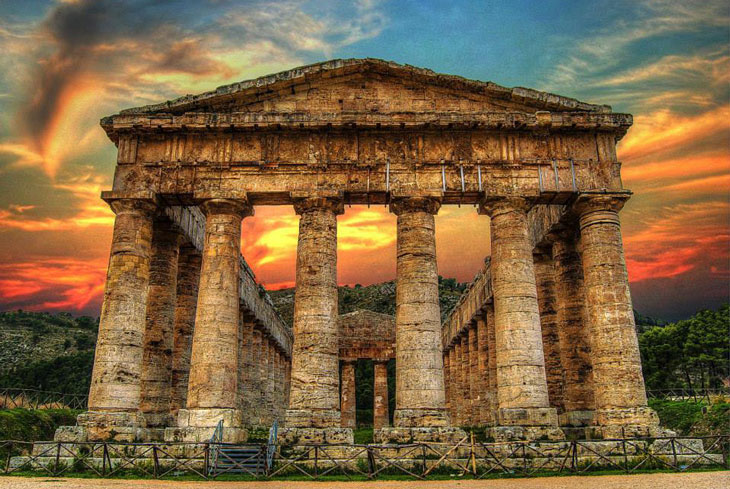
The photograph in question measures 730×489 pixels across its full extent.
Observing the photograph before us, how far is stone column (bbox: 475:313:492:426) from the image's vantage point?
3125cm

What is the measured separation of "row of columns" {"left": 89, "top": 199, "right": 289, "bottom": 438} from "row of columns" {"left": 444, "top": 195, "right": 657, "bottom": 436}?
9.76m

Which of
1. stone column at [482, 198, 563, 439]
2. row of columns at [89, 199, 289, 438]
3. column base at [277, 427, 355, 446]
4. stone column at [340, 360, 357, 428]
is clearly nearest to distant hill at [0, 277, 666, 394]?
stone column at [340, 360, 357, 428]

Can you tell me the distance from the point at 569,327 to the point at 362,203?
10.2 metres

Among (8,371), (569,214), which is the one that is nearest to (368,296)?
(8,371)

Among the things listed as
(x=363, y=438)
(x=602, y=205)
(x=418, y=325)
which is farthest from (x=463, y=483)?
(x=602, y=205)

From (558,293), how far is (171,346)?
54.7 ft

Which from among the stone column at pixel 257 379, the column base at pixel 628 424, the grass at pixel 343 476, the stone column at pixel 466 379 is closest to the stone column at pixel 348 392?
the stone column at pixel 257 379

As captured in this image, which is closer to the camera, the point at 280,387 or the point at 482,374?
the point at 482,374

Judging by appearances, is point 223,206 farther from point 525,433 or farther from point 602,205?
point 602,205

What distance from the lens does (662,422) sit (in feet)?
101

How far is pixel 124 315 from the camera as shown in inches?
813

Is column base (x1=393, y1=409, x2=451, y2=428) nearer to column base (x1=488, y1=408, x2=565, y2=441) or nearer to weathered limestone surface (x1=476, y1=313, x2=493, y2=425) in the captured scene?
column base (x1=488, y1=408, x2=565, y2=441)

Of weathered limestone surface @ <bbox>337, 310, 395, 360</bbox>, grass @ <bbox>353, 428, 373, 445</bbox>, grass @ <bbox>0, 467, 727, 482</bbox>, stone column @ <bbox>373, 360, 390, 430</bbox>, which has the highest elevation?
weathered limestone surface @ <bbox>337, 310, 395, 360</bbox>

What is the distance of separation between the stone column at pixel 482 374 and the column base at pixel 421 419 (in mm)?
12106
